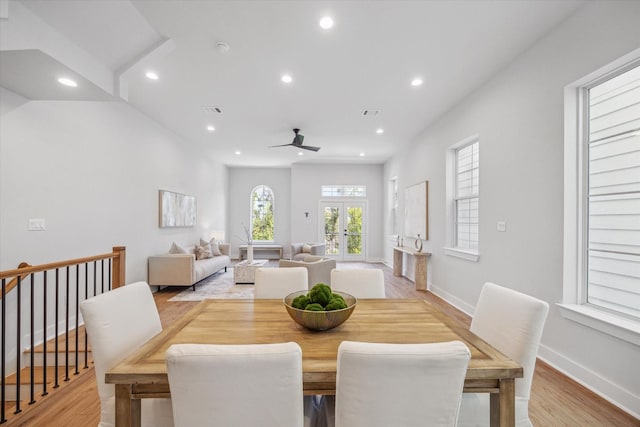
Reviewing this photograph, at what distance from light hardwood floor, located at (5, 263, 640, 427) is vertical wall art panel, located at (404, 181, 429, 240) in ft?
9.74

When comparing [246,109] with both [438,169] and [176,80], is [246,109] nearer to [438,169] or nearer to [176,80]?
[176,80]

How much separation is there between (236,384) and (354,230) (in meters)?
7.90

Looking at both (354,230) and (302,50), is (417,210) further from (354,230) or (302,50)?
(302,50)

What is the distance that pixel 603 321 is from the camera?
6.62 feet

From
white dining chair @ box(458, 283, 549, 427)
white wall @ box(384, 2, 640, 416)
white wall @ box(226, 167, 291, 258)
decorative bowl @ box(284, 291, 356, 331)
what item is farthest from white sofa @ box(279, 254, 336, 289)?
white wall @ box(226, 167, 291, 258)

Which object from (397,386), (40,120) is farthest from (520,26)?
(40,120)

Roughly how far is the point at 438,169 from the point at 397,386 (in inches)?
175

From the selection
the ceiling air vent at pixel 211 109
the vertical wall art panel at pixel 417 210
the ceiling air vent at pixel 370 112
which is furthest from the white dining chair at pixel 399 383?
the vertical wall art panel at pixel 417 210

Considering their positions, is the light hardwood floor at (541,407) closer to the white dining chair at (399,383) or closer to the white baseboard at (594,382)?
the white baseboard at (594,382)

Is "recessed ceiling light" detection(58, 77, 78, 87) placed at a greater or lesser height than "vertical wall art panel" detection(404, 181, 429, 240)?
greater

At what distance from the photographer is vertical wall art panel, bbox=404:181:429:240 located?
518 cm

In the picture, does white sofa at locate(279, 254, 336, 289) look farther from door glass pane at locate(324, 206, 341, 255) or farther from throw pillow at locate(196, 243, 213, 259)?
door glass pane at locate(324, 206, 341, 255)

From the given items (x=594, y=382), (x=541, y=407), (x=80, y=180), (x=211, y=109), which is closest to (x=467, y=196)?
(x=594, y=382)

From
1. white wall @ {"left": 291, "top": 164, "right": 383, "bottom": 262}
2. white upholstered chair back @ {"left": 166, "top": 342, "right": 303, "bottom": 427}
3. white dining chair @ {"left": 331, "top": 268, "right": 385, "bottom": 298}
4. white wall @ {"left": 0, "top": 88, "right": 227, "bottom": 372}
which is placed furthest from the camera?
white wall @ {"left": 291, "top": 164, "right": 383, "bottom": 262}
